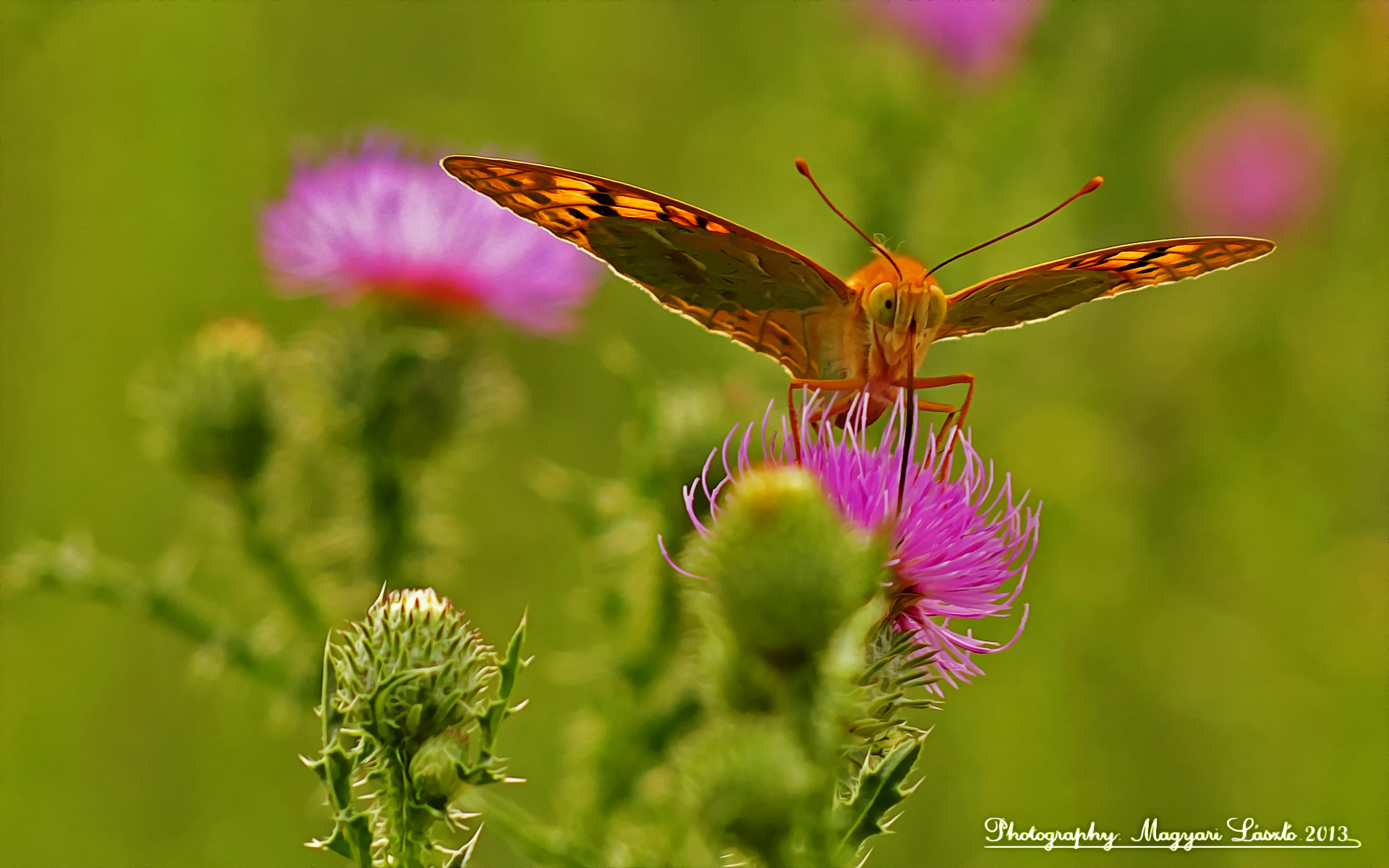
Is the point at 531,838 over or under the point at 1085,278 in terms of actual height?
under

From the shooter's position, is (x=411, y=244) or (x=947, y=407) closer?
(x=947, y=407)

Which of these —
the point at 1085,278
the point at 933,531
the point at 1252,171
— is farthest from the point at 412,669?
the point at 1252,171

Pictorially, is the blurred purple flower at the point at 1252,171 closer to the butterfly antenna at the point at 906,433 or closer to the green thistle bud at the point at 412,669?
the butterfly antenna at the point at 906,433

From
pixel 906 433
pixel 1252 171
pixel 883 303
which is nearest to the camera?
pixel 906 433

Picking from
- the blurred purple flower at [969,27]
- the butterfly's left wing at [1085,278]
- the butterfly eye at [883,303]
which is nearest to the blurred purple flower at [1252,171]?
the blurred purple flower at [969,27]

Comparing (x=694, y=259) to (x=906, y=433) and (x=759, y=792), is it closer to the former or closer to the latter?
(x=906, y=433)

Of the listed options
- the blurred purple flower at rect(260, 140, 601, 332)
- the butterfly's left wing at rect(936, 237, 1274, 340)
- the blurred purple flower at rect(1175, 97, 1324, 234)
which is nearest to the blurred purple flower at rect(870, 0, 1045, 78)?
the blurred purple flower at rect(1175, 97, 1324, 234)

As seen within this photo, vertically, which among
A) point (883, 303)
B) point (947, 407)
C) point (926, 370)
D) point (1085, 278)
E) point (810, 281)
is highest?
point (926, 370)
